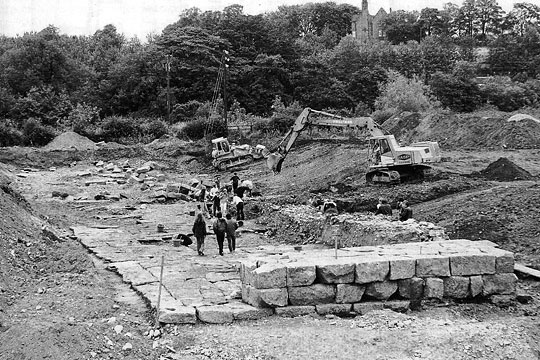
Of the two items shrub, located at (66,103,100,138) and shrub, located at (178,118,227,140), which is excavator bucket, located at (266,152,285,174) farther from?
shrub, located at (66,103,100,138)

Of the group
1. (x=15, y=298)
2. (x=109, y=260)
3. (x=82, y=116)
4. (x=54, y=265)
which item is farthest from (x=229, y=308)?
(x=82, y=116)

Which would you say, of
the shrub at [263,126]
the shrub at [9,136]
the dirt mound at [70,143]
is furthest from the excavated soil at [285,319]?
the shrub at [9,136]

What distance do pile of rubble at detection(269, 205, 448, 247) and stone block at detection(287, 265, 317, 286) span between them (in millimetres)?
2389

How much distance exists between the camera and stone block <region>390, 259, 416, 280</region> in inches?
471

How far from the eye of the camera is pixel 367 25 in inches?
4279

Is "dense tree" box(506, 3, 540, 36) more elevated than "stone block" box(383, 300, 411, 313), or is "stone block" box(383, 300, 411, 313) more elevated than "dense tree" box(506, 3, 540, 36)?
"dense tree" box(506, 3, 540, 36)

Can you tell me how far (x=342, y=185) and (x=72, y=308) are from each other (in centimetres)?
1728

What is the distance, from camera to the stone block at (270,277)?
37.9 ft

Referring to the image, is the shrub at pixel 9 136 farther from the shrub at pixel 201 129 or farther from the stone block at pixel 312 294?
the stone block at pixel 312 294

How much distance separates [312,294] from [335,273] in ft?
1.75

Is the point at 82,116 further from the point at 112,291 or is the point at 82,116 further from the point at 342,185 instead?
the point at 112,291

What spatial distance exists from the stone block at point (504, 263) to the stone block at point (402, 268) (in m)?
1.61

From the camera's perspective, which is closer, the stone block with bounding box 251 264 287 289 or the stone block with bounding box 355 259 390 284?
the stone block with bounding box 251 264 287 289

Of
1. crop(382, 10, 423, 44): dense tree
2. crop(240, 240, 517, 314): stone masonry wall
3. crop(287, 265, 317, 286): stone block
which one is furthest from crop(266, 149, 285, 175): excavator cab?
crop(382, 10, 423, 44): dense tree
